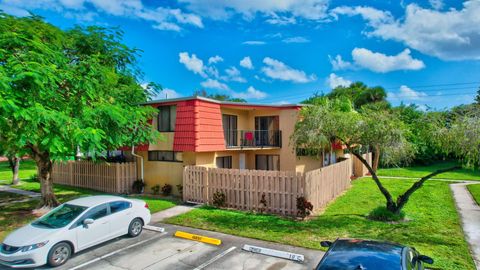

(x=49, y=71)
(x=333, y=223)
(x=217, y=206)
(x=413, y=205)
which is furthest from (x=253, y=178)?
(x=49, y=71)

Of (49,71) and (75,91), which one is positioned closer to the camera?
(49,71)

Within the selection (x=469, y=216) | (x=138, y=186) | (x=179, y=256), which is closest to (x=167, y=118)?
(x=138, y=186)

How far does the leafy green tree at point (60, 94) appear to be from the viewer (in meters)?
9.53

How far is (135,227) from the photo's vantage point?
10336 millimetres

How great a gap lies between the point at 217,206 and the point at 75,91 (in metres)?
7.50

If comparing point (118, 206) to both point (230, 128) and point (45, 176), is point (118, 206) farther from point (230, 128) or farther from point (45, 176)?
point (230, 128)

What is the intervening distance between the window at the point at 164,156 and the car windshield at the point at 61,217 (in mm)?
8430

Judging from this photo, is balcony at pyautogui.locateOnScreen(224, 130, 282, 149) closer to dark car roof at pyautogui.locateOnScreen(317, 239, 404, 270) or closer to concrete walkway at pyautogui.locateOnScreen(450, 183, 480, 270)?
concrete walkway at pyautogui.locateOnScreen(450, 183, 480, 270)

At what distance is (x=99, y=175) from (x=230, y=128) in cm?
869

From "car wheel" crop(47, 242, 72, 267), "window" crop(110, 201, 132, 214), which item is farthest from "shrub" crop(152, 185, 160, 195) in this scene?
"car wheel" crop(47, 242, 72, 267)

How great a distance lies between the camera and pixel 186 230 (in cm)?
1087

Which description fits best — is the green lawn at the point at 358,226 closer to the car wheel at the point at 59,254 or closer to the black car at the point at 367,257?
the black car at the point at 367,257

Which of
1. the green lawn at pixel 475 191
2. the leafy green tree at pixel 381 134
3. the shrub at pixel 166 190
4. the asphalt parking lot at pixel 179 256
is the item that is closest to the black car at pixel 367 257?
the asphalt parking lot at pixel 179 256

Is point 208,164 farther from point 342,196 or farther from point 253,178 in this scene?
point 342,196
